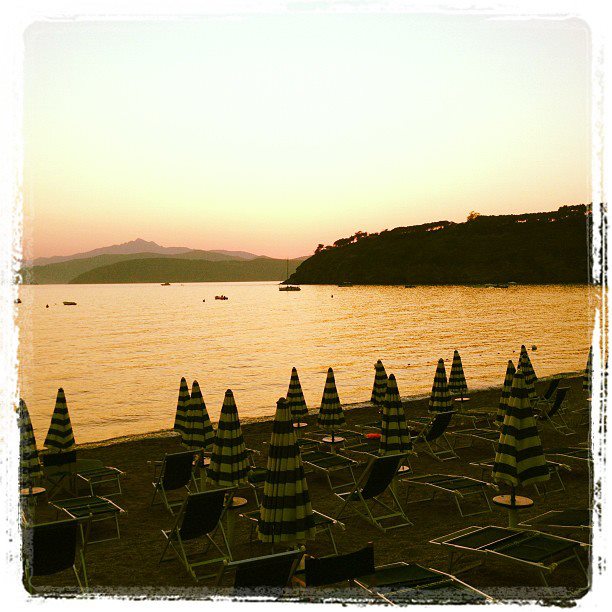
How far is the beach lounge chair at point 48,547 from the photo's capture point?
5250 mm

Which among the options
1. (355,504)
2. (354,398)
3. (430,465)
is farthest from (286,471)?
(354,398)

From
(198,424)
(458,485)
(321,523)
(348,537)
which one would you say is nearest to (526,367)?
(458,485)

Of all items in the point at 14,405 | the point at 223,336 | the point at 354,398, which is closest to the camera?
the point at 14,405

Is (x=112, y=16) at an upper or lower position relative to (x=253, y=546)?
upper

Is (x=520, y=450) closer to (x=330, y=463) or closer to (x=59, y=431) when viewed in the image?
(x=330, y=463)

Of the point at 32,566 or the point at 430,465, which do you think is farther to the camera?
the point at 430,465

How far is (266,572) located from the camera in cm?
428

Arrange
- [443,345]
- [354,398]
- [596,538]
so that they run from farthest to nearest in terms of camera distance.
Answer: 1. [443,345]
2. [354,398]
3. [596,538]

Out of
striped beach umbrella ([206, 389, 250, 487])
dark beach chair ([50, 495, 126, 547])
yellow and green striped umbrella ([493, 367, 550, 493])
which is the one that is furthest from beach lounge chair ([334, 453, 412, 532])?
dark beach chair ([50, 495, 126, 547])

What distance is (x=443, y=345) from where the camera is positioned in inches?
2028

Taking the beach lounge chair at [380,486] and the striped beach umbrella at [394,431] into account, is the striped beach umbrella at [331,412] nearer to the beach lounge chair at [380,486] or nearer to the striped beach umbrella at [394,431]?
the striped beach umbrella at [394,431]

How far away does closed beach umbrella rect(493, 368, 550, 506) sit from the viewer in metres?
6.88

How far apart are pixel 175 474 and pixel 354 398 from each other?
18143mm

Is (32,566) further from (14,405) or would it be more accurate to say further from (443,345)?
(443,345)
